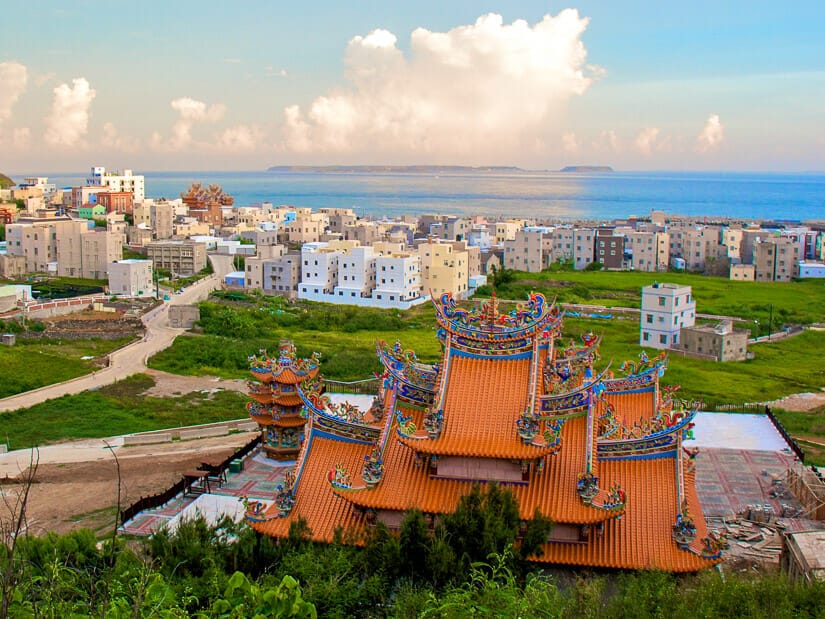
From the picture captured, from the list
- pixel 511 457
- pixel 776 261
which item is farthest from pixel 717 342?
pixel 776 261

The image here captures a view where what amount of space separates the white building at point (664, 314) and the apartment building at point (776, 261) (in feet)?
101

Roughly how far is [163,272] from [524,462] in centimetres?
5999

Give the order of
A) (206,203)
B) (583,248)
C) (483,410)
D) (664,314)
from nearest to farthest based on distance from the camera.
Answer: (483,410) → (664,314) → (583,248) → (206,203)

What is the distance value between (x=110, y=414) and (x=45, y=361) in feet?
32.8

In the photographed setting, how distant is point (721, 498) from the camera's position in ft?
65.2

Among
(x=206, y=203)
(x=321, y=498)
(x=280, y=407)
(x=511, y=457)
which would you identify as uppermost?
(x=206, y=203)

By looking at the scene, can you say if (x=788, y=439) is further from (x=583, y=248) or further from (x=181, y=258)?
(x=181, y=258)

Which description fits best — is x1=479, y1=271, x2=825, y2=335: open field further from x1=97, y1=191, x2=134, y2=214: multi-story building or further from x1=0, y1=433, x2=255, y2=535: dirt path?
x1=97, y1=191, x2=134, y2=214: multi-story building

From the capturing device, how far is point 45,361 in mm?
39156

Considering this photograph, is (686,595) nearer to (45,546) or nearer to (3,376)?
(45,546)

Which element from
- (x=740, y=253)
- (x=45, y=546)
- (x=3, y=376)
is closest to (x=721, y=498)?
(x=45, y=546)

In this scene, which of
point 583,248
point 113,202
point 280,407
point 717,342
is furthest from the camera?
point 113,202

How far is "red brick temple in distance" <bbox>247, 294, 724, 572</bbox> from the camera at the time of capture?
12734mm

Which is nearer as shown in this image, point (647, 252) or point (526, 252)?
point (526, 252)
